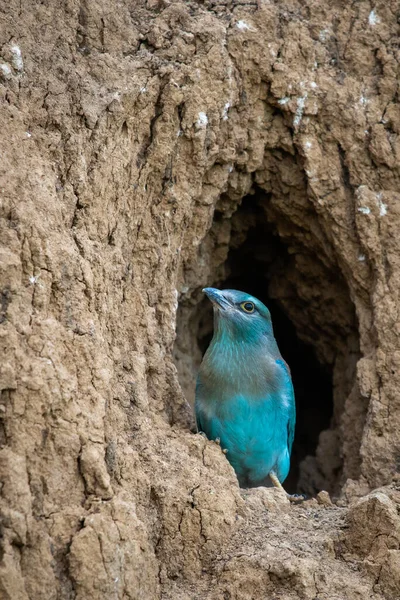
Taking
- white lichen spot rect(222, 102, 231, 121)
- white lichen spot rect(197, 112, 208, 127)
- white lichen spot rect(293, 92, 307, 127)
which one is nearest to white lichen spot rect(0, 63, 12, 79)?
white lichen spot rect(197, 112, 208, 127)

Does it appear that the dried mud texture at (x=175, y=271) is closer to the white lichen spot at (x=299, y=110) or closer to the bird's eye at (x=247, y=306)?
the white lichen spot at (x=299, y=110)

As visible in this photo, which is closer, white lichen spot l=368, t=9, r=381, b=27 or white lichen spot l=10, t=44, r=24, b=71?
white lichen spot l=10, t=44, r=24, b=71

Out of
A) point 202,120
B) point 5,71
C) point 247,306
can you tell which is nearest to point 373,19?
point 202,120

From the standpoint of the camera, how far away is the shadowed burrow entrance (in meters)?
7.58

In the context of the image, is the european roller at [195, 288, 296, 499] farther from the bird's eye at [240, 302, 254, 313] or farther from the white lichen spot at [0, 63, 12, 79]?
the white lichen spot at [0, 63, 12, 79]

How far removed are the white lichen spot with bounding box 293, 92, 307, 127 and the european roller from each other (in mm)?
1502

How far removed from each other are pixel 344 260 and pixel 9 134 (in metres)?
3.06

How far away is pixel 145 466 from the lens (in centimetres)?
513

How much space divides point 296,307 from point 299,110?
6.83ft

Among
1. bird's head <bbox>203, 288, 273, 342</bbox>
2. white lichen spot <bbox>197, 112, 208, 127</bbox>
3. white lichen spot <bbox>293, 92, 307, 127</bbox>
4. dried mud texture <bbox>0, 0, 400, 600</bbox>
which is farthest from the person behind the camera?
white lichen spot <bbox>293, 92, 307, 127</bbox>

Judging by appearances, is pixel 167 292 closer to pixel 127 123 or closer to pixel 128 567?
pixel 127 123

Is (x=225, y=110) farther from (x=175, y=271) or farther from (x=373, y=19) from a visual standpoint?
(x=373, y=19)

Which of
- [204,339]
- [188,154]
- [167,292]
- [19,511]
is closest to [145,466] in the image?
[19,511]

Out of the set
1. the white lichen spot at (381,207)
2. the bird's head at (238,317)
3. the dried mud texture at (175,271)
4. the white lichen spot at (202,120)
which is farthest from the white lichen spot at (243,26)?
the bird's head at (238,317)
